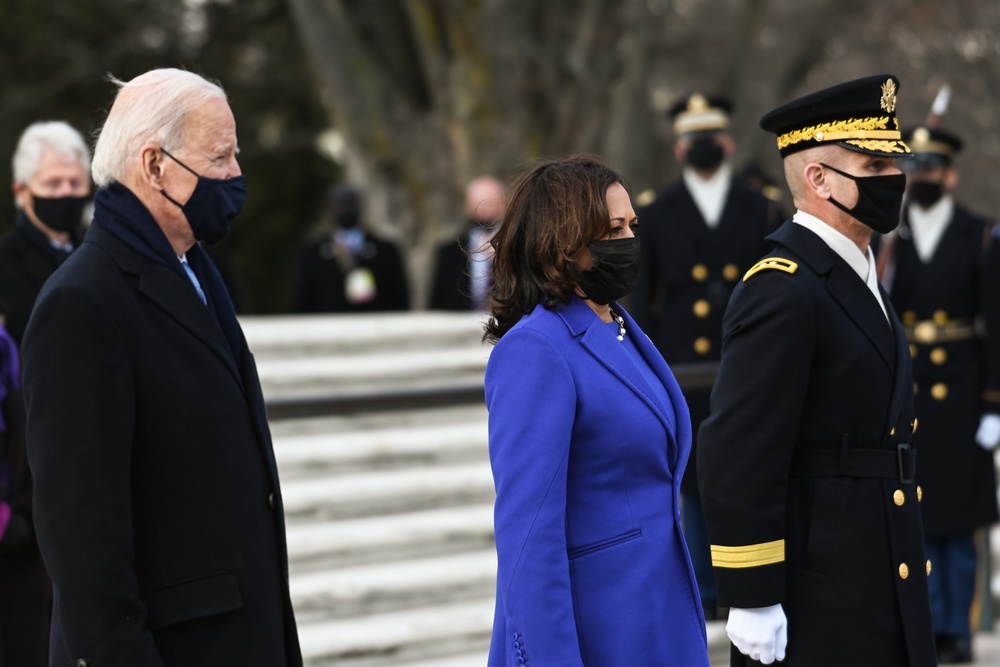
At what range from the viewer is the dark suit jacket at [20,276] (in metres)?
5.07

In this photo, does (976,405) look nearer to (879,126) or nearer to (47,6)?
(879,126)

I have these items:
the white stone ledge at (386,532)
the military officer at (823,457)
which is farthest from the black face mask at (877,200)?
the white stone ledge at (386,532)

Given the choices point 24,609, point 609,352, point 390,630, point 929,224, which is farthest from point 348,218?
point 609,352

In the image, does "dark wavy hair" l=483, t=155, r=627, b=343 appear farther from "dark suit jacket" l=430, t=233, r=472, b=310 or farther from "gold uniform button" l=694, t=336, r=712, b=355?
"dark suit jacket" l=430, t=233, r=472, b=310

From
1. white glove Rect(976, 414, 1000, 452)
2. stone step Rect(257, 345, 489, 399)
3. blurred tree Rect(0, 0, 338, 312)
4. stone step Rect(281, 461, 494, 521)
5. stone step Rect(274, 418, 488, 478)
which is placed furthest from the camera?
blurred tree Rect(0, 0, 338, 312)

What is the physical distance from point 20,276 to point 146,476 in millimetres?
2422

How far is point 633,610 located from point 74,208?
9.36 feet

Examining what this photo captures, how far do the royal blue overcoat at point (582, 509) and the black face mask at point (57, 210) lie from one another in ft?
8.07

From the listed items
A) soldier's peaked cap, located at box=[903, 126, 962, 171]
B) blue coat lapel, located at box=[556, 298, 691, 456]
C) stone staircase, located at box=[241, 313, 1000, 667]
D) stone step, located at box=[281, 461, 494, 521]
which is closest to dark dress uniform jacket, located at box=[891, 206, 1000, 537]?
soldier's peaked cap, located at box=[903, 126, 962, 171]

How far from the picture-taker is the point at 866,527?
11.4 ft

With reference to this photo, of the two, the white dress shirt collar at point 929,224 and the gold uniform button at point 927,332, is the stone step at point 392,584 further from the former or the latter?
the white dress shirt collar at point 929,224

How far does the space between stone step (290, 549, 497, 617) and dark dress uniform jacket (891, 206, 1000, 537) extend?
2.09 m

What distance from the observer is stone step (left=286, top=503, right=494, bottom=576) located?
22.9ft

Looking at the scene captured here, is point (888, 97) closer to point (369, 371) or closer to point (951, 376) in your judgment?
point (951, 376)
